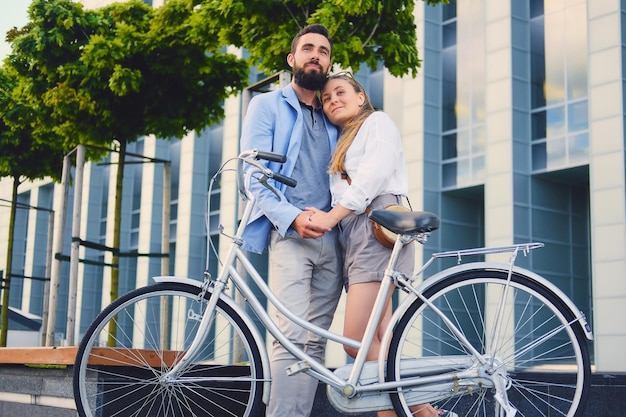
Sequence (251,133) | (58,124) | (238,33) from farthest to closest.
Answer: (58,124) < (238,33) < (251,133)

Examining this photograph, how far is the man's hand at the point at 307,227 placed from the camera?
389 centimetres

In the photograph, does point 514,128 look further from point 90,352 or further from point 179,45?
point 90,352

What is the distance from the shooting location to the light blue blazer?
13.5ft

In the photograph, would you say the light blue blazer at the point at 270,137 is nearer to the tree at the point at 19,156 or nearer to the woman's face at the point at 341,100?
the woman's face at the point at 341,100

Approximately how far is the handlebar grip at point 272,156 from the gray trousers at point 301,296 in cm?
44

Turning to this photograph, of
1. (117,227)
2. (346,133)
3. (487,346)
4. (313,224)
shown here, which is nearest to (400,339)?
(487,346)

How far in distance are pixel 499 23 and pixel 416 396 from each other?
18340mm

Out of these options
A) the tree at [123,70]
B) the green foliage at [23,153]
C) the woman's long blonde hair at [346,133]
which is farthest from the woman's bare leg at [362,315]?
the green foliage at [23,153]

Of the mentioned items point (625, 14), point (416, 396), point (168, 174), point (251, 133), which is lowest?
point (416, 396)

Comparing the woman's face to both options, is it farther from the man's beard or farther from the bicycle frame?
the bicycle frame

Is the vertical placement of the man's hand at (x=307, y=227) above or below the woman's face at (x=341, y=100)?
below

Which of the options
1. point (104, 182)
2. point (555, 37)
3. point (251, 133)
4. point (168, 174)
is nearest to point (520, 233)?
point (555, 37)

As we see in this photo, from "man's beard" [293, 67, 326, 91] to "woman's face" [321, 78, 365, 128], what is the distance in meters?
0.04

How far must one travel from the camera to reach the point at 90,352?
3826 mm
